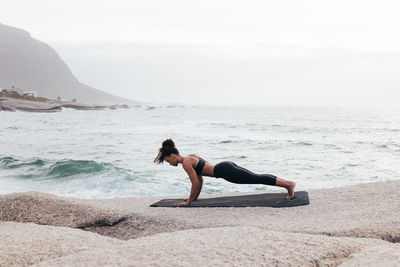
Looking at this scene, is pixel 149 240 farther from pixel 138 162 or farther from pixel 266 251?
pixel 138 162

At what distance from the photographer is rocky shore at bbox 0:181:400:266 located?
9.39ft

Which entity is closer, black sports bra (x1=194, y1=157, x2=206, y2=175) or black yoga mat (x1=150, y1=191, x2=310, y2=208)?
black yoga mat (x1=150, y1=191, x2=310, y2=208)

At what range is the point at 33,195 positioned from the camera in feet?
19.3

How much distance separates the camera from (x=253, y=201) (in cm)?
609

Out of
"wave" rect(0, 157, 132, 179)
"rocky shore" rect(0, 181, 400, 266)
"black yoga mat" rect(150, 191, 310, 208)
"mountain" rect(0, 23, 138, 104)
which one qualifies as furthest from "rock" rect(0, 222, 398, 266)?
"mountain" rect(0, 23, 138, 104)

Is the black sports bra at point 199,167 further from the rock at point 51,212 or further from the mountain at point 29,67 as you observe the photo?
the mountain at point 29,67

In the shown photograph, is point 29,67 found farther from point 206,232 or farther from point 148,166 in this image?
point 206,232

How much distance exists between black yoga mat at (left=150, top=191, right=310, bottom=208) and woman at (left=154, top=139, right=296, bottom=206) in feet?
0.50

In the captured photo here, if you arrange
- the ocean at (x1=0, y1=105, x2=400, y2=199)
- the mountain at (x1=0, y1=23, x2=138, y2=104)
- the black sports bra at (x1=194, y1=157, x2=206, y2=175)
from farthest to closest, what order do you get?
the mountain at (x1=0, y1=23, x2=138, y2=104) < the ocean at (x1=0, y1=105, x2=400, y2=199) < the black sports bra at (x1=194, y1=157, x2=206, y2=175)

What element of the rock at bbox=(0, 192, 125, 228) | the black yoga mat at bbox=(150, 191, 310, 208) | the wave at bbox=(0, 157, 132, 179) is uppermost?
the black yoga mat at bbox=(150, 191, 310, 208)

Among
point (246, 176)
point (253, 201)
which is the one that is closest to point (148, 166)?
point (253, 201)

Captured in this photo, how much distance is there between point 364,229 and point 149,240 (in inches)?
101

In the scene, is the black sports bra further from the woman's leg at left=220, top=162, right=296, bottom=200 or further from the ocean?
the ocean

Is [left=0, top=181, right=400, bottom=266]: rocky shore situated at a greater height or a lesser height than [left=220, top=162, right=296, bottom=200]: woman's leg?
lesser
